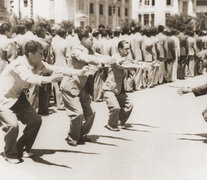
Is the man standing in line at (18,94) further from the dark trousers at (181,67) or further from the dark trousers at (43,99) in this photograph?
the dark trousers at (181,67)

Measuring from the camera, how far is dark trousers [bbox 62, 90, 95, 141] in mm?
8711

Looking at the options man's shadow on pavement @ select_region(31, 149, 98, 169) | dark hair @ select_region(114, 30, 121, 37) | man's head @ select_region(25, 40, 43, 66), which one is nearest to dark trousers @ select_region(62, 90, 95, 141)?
man's shadow on pavement @ select_region(31, 149, 98, 169)

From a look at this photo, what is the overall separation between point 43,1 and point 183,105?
55458 millimetres

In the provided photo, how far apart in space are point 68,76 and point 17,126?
1.45 meters

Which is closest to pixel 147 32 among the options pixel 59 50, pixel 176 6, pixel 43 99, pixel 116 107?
pixel 59 50

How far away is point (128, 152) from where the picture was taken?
27.6 ft

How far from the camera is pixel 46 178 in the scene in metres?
6.93

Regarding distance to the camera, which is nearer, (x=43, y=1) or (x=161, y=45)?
(x=161, y=45)

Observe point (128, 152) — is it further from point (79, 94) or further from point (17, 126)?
point (17, 126)

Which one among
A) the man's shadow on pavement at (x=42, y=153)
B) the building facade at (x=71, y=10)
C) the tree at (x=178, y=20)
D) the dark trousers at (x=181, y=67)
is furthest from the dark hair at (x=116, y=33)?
the tree at (x=178, y=20)

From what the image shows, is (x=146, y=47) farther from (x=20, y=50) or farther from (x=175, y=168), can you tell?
(x=175, y=168)

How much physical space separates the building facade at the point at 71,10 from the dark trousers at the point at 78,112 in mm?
52123

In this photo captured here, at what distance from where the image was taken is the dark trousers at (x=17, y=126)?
761cm

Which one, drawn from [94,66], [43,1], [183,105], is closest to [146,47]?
[183,105]
